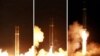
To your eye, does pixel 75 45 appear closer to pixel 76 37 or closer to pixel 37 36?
pixel 76 37

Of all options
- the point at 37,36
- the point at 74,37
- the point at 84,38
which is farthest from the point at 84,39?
the point at 37,36

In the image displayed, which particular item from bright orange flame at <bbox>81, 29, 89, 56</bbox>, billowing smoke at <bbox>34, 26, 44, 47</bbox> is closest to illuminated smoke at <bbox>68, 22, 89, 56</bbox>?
bright orange flame at <bbox>81, 29, 89, 56</bbox>

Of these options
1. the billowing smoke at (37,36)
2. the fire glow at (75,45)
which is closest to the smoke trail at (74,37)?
the fire glow at (75,45)

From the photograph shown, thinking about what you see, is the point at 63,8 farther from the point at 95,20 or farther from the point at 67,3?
the point at 95,20

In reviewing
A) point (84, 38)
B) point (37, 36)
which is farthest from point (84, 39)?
point (37, 36)

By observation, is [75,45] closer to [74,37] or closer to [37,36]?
[74,37]

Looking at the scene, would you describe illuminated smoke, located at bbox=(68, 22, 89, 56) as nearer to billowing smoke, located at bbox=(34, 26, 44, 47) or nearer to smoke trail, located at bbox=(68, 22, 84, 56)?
smoke trail, located at bbox=(68, 22, 84, 56)

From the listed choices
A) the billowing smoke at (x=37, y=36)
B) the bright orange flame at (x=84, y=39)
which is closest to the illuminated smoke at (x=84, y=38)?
the bright orange flame at (x=84, y=39)

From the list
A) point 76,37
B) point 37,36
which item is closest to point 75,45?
point 76,37

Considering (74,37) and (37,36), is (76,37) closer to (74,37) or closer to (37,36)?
(74,37)

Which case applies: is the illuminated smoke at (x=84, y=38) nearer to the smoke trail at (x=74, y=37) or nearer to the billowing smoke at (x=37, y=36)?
the smoke trail at (x=74, y=37)

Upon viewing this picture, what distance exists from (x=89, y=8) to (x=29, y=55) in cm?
86

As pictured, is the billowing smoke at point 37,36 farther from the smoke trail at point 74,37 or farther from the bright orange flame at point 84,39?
the bright orange flame at point 84,39

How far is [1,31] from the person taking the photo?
2629 millimetres
